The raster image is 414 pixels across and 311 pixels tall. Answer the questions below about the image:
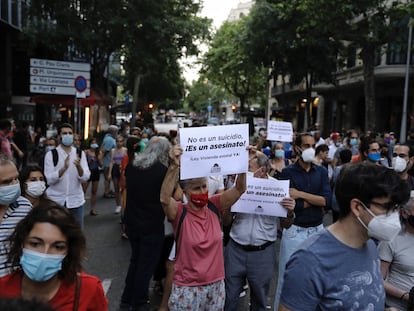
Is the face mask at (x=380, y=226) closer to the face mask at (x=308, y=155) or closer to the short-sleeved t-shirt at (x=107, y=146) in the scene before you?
the face mask at (x=308, y=155)

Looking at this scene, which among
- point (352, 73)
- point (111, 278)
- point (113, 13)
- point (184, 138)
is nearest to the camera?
point (184, 138)

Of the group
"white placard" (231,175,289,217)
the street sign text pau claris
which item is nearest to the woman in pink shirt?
"white placard" (231,175,289,217)

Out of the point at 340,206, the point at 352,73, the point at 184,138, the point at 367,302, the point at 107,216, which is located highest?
the point at 352,73

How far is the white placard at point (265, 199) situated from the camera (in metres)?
3.99

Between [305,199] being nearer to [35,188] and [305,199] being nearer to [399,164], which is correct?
[399,164]

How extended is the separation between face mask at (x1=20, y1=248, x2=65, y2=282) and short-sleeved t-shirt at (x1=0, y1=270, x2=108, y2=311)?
0.35 ft

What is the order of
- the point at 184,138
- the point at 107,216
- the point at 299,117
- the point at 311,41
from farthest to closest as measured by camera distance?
1. the point at 299,117
2. the point at 311,41
3. the point at 107,216
4. the point at 184,138

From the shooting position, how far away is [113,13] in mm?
18281

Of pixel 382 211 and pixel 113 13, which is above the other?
pixel 113 13

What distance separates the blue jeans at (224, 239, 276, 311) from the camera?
3.91 metres

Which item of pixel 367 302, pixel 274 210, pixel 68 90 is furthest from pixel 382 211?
pixel 68 90

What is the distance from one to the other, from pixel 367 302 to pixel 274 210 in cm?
185

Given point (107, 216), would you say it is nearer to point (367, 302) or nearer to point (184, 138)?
point (184, 138)

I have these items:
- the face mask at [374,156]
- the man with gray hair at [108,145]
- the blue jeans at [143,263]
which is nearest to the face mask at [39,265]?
the blue jeans at [143,263]
